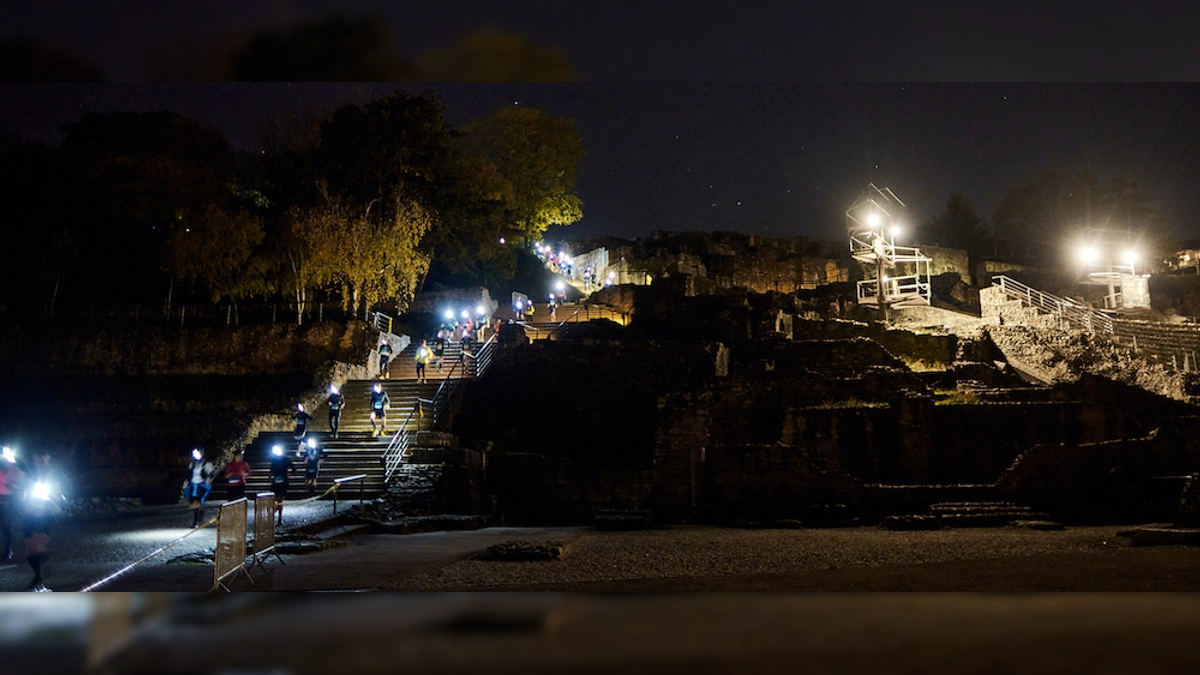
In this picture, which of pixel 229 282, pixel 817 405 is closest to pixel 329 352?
pixel 229 282

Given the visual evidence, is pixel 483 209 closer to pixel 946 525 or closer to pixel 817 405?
pixel 817 405

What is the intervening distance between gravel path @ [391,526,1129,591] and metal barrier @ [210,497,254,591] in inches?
55.2

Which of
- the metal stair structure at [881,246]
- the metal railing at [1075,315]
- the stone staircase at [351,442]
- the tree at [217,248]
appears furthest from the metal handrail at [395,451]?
the metal railing at [1075,315]

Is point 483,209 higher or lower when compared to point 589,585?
higher

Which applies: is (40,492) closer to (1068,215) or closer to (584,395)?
(584,395)

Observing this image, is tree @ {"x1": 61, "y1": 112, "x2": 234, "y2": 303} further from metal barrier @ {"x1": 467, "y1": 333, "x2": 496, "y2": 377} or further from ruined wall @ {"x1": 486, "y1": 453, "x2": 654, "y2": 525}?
ruined wall @ {"x1": 486, "y1": 453, "x2": 654, "y2": 525}

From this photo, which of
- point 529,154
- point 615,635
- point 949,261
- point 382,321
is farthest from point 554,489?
point 949,261

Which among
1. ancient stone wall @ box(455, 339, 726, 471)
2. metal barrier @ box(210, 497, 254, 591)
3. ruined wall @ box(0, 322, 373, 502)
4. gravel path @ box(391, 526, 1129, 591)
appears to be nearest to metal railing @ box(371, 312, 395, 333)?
ruined wall @ box(0, 322, 373, 502)

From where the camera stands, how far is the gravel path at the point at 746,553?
762cm

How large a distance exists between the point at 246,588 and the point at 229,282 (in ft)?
75.7

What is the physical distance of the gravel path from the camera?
7625 millimetres

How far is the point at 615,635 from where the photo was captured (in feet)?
11.7

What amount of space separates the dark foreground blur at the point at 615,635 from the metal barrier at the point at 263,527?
330cm

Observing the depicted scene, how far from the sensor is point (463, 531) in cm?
1341
